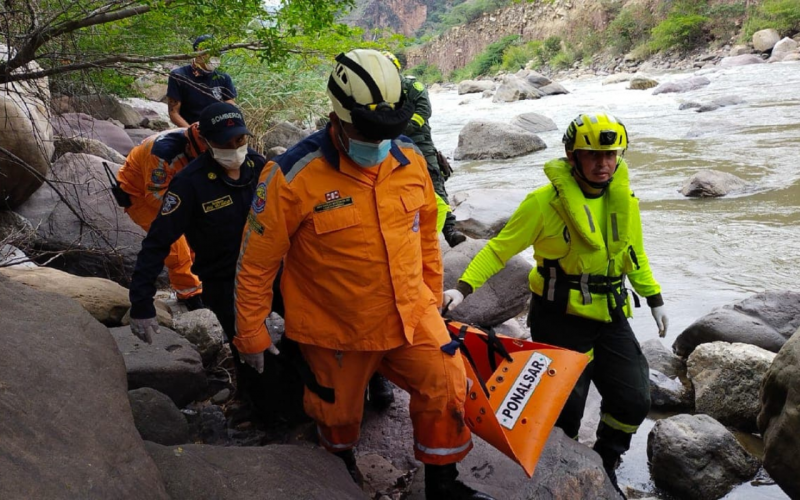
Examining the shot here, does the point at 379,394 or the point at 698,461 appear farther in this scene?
the point at 379,394

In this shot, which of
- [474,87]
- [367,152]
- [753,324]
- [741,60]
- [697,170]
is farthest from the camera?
[474,87]

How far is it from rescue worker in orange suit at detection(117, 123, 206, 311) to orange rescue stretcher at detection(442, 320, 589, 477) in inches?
82.5

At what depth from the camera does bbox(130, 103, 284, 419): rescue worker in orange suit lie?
2.92m

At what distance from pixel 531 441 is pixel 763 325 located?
2.93 metres

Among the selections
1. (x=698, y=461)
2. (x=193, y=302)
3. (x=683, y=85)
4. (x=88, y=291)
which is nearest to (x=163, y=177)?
(x=88, y=291)

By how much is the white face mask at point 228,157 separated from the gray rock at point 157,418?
1143 millimetres

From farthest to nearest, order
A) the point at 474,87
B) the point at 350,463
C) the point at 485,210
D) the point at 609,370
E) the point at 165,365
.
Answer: the point at 474,87
the point at 485,210
the point at 165,365
the point at 609,370
the point at 350,463

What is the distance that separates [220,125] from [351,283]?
131 cm

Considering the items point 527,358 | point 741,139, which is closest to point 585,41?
point 741,139

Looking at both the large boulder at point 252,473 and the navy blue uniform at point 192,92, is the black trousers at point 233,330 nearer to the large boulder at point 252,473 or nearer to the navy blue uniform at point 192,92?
the large boulder at point 252,473

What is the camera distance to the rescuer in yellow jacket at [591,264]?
112 inches

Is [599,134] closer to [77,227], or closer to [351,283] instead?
[351,283]

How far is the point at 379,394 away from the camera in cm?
355

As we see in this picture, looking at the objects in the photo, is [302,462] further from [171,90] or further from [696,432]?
[171,90]
